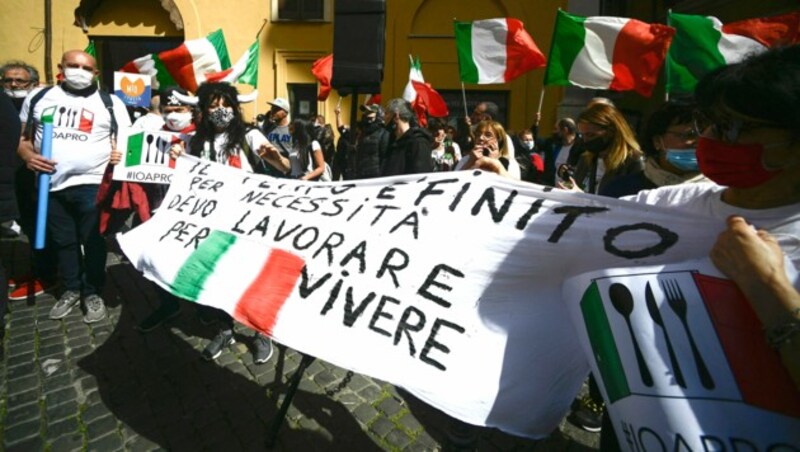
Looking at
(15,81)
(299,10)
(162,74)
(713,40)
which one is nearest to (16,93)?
(15,81)

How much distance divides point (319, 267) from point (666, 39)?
191 inches

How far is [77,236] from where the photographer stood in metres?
3.81

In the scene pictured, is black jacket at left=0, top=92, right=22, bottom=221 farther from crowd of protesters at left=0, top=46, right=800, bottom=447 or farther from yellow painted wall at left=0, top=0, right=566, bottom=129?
yellow painted wall at left=0, top=0, right=566, bottom=129

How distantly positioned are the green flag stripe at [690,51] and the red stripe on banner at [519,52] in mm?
1423

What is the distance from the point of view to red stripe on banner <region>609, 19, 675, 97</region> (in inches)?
189

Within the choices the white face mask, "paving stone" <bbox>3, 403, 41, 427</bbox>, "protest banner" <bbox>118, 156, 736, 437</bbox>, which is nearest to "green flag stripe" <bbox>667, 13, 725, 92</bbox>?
"protest banner" <bbox>118, 156, 736, 437</bbox>

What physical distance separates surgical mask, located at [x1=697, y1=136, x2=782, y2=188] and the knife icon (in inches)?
15.3

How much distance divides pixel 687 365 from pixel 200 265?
1917mm

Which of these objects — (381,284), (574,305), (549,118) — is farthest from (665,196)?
(549,118)

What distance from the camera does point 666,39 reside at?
4.77m

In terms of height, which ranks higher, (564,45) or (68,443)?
(564,45)


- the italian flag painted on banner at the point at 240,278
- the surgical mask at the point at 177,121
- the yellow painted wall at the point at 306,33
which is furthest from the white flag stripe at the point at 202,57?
the yellow painted wall at the point at 306,33

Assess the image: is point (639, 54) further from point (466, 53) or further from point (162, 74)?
point (162, 74)

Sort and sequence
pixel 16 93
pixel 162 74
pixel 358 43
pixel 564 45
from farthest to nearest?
1. pixel 162 74
2. pixel 564 45
3. pixel 16 93
4. pixel 358 43
